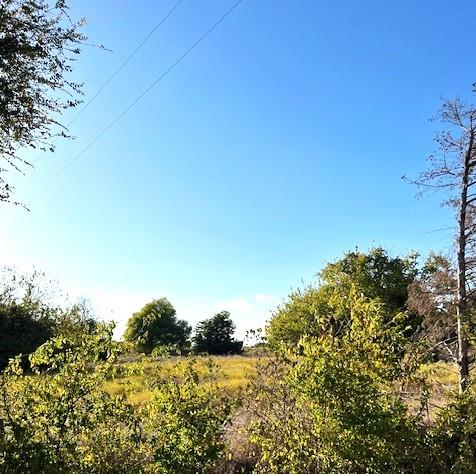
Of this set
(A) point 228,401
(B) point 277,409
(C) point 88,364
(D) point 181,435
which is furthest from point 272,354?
(C) point 88,364

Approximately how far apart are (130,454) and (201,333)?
162ft

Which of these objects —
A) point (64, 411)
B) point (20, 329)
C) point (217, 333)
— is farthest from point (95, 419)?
point (217, 333)

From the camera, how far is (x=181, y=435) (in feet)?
17.6

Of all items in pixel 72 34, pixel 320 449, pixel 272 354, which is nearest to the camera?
Answer: pixel 320 449

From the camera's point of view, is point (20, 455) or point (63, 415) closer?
point (20, 455)

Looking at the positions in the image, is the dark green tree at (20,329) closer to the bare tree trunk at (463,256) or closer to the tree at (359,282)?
the tree at (359,282)

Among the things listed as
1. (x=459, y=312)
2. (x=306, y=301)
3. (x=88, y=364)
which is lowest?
(x=88, y=364)

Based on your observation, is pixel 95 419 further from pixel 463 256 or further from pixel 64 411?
pixel 463 256

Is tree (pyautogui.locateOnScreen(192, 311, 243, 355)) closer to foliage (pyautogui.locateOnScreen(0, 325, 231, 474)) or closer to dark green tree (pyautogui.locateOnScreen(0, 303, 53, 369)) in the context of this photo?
dark green tree (pyautogui.locateOnScreen(0, 303, 53, 369))

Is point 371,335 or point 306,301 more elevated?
point 306,301

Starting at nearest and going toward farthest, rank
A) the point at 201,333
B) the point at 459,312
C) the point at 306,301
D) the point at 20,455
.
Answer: the point at 20,455
the point at 459,312
the point at 306,301
the point at 201,333

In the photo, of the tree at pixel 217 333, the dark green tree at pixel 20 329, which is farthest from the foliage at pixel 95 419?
the tree at pixel 217 333

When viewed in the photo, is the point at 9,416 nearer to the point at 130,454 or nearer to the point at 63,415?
the point at 63,415

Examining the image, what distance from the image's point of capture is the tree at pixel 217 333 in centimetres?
5294
